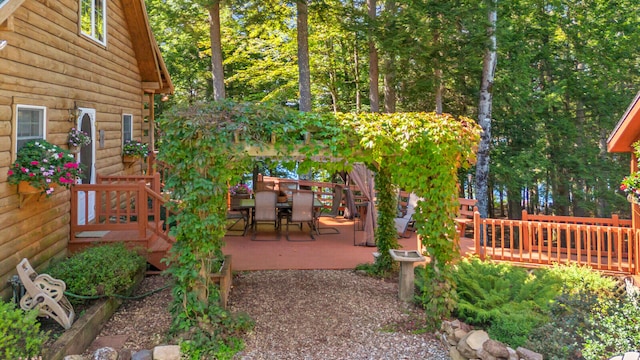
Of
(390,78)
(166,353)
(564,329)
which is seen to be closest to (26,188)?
(166,353)

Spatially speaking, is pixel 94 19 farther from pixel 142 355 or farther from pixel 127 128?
pixel 142 355

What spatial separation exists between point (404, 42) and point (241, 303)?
8.99 metres

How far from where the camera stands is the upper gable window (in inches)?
303

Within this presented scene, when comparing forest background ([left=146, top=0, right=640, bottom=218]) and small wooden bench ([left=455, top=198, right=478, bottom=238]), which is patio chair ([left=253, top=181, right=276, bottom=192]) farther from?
small wooden bench ([left=455, top=198, right=478, bottom=238])

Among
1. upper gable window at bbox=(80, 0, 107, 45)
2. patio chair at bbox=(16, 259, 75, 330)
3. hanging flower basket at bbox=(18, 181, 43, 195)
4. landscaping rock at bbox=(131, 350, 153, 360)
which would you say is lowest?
landscaping rock at bbox=(131, 350, 153, 360)

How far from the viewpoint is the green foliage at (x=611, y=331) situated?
376cm

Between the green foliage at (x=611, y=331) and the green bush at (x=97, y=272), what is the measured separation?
5.10 meters

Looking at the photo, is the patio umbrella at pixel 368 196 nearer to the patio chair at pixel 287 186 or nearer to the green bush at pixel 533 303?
the green bush at pixel 533 303

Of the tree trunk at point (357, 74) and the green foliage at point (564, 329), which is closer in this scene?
the green foliage at point (564, 329)

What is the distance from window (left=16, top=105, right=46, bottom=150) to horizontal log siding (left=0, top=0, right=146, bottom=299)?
107 mm

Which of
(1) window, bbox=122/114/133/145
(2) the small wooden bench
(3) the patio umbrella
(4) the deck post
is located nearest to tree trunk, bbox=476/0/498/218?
(2) the small wooden bench

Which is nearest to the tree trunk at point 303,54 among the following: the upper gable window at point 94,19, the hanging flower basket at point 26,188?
the upper gable window at point 94,19

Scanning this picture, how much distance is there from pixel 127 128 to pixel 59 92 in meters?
4.09

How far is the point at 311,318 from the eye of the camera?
5.36 meters
